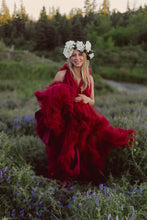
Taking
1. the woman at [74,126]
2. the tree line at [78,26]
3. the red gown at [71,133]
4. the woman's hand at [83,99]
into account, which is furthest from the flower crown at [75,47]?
the tree line at [78,26]

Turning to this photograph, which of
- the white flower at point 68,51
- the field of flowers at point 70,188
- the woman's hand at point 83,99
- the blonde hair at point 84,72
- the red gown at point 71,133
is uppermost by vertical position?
the white flower at point 68,51

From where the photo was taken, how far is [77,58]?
2.96 meters

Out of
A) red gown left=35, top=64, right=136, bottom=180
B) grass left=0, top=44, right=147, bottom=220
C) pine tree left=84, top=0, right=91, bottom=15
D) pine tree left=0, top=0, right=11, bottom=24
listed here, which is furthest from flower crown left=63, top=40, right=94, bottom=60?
pine tree left=0, top=0, right=11, bottom=24

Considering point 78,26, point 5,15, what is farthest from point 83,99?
point 5,15

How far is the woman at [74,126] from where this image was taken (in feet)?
9.01

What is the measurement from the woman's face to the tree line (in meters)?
5.75

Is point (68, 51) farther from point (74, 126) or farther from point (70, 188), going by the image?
point (70, 188)

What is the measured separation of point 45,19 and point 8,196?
12.1 metres

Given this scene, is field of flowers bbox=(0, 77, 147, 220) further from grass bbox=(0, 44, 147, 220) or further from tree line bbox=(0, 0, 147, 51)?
tree line bbox=(0, 0, 147, 51)

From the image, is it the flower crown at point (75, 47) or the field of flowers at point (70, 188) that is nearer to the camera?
the field of flowers at point (70, 188)

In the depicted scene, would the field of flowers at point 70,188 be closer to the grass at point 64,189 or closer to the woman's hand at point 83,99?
the grass at point 64,189

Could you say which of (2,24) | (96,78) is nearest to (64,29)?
(2,24)

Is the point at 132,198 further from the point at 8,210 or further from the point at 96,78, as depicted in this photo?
the point at 96,78

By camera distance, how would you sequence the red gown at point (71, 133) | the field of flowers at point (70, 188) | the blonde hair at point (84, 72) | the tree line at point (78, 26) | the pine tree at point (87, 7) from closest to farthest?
1. the field of flowers at point (70, 188)
2. the red gown at point (71, 133)
3. the blonde hair at point (84, 72)
4. the pine tree at point (87, 7)
5. the tree line at point (78, 26)
